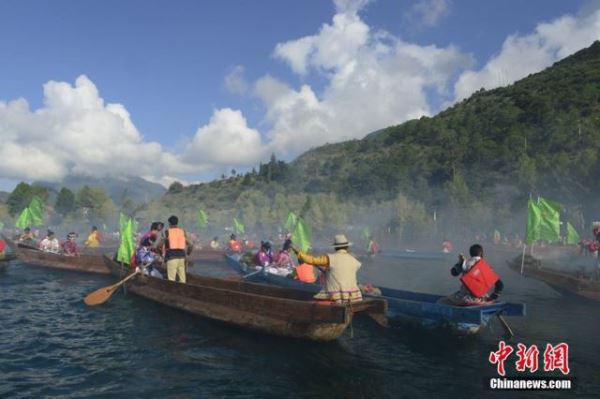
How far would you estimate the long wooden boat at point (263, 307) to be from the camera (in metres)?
10.1

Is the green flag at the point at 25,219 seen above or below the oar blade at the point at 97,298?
above

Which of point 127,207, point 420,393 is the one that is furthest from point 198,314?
point 127,207

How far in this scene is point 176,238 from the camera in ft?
48.5

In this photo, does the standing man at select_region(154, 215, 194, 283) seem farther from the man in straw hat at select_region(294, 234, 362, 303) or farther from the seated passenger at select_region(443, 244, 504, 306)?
the seated passenger at select_region(443, 244, 504, 306)

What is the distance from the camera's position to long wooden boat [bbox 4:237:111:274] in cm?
2378

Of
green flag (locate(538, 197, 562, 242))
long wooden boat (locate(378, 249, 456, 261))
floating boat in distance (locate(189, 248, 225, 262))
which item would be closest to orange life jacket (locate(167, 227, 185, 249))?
green flag (locate(538, 197, 562, 242))

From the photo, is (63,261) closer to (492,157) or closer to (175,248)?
(175,248)

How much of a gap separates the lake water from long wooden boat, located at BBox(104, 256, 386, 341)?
331mm

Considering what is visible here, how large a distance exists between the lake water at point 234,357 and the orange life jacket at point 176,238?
2235 millimetres

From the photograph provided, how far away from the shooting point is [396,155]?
82.9 m

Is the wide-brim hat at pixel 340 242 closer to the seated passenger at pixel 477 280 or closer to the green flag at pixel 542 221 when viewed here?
the seated passenger at pixel 477 280

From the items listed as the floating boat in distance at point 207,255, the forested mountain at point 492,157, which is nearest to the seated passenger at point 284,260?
the floating boat in distance at point 207,255

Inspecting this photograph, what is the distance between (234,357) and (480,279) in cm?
649

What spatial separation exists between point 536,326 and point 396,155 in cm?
7155
